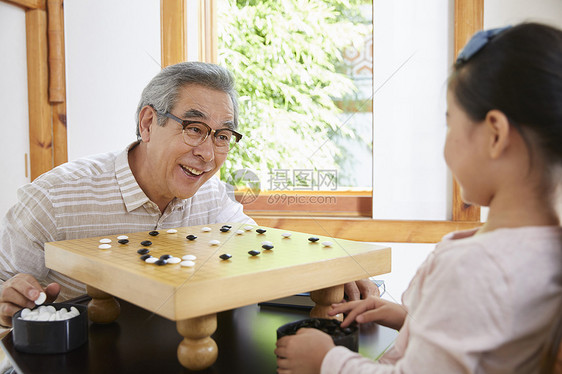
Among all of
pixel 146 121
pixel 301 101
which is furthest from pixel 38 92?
pixel 301 101

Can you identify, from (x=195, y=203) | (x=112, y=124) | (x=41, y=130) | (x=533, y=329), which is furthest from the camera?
(x=112, y=124)

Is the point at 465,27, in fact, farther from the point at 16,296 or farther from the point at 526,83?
the point at 16,296

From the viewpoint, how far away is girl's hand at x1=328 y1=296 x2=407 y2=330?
743mm

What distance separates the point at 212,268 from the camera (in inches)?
25.4

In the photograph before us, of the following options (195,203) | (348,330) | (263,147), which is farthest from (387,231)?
(348,330)

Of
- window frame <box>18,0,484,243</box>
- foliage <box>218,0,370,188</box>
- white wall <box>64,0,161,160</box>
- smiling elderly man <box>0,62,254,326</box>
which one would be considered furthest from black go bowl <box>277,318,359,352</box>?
white wall <box>64,0,161,160</box>

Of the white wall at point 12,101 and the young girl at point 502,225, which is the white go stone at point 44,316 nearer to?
the young girl at point 502,225

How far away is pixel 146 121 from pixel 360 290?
718 mm

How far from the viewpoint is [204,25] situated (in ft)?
7.07

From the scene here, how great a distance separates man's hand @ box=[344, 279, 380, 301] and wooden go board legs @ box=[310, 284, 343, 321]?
102 millimetres

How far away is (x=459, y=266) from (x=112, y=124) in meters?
2.01

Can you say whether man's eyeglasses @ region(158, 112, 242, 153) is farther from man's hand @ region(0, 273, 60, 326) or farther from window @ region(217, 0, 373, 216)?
man's hand @ region(0, 273, 60, 326)

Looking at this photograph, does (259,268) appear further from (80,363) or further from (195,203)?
(195,203)

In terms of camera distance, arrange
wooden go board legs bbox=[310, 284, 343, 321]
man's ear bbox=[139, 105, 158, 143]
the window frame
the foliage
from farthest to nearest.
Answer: the window frame, the foliage, man's ear bbox=[139, 105, 158, 143], wooden go board legs bbox=[310, 284, 343, 321]
